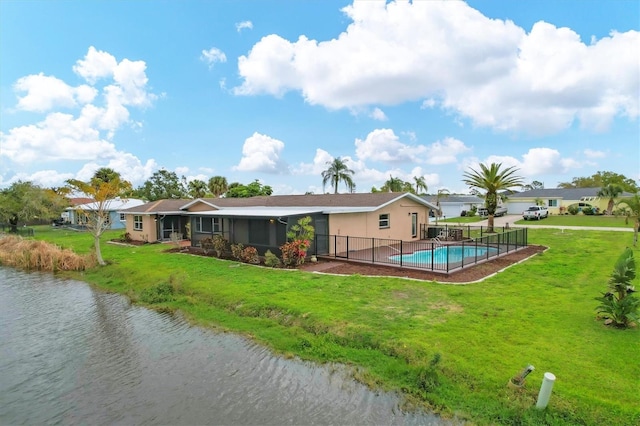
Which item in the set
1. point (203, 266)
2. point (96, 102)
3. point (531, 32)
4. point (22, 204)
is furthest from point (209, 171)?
point (531, 32)

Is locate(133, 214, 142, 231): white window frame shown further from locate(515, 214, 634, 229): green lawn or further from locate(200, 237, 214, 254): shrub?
locate(515, 214, 634, 229): green lawn

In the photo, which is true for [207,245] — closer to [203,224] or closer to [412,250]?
[203,224]

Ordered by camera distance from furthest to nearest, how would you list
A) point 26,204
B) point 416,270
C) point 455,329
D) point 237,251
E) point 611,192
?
point 611,192 → point 26,204 → point 237,251 → point 416,270 → point 455,329

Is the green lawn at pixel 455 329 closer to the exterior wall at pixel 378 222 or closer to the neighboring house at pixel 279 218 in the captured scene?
the neighboring house at pixel 279 218

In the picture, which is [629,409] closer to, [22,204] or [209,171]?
[22,204]

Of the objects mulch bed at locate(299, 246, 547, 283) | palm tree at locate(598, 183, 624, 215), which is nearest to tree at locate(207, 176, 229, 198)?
mulch bed at locate(299, 246, 547, 283)

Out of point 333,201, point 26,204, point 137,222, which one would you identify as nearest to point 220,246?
point 333,201

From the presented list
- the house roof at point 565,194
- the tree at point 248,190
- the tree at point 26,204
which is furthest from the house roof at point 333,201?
the house roof at point 565,194
